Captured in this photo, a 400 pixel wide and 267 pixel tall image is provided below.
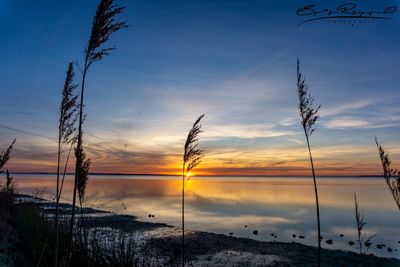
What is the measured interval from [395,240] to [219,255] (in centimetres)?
1871

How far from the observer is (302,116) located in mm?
5055

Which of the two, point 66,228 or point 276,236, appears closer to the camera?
point 66,228

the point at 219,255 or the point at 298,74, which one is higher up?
the point at 298,74

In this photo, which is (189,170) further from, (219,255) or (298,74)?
(219,255)

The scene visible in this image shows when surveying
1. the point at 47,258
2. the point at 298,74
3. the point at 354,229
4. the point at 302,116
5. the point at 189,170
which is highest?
the point at 298,74

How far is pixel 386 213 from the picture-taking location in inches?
1961

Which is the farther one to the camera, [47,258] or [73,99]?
[47,258]

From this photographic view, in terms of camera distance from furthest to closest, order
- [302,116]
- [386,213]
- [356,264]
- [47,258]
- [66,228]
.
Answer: [386,213], [356,264], [66,228], [47,258], [302,116]

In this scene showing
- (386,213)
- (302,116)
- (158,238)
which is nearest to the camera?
(302,116)

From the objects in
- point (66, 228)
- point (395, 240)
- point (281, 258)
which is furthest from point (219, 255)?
point (395, 240)

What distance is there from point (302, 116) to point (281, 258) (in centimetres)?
1526

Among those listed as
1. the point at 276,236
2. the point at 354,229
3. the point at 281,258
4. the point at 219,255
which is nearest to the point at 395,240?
the point at 354,229

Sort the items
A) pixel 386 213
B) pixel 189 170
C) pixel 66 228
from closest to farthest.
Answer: pixel 189 170 < pixel 66 228 < pixel 386 213

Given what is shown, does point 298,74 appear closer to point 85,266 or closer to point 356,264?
point 85,266
